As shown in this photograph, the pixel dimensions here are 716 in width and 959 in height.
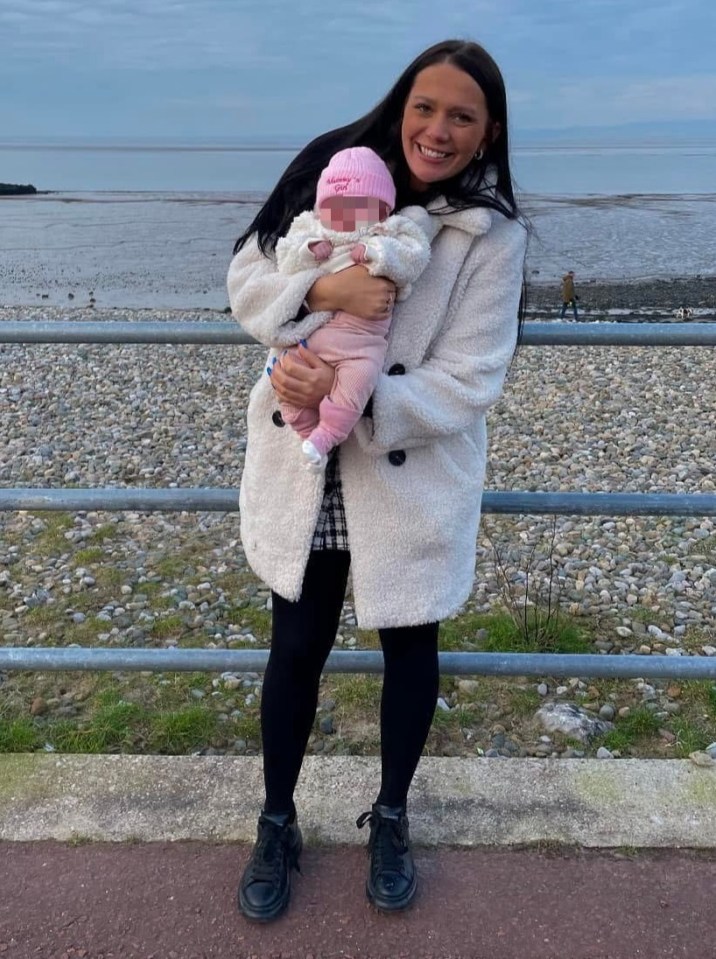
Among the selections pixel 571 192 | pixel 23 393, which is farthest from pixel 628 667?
pixel 571 192

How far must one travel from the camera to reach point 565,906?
2303 mm

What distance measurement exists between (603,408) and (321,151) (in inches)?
320

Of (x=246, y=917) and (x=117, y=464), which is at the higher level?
(x=246, y=917)

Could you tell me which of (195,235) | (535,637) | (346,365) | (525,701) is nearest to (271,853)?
(346,365)

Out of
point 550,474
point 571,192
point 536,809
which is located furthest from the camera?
point 571,192

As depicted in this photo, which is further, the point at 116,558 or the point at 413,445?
the point at 116,558

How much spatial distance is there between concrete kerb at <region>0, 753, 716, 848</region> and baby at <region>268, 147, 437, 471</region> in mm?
1156

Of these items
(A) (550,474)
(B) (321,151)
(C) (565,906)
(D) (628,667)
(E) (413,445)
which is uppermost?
(B) (321,151)

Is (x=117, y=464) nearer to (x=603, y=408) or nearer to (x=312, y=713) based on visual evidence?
(x=603, y=408)

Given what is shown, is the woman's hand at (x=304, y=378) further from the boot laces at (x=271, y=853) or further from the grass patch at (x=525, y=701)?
the grass patch at (x=525, y=701)

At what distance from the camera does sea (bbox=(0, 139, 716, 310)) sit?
74.9 feet

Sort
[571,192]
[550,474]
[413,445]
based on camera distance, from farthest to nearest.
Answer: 1. [571,192]
2. [550,474]
3. [413,445]

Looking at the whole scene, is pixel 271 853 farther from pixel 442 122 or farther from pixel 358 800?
pixel 442 122

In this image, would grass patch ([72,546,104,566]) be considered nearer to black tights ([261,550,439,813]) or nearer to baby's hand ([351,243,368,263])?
black tights ([261,550,439,813])
